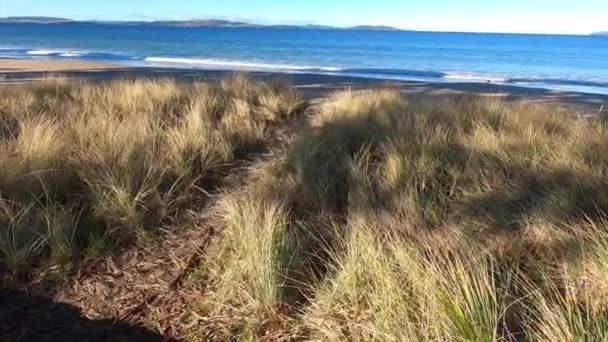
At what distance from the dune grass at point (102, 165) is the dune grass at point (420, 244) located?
2.08ft

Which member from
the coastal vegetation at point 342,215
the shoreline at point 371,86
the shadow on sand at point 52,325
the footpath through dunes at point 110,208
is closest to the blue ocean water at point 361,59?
the shoreline at point 371,86

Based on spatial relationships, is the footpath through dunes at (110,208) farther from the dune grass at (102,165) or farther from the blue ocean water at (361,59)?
the blue ocean water at (361,59)

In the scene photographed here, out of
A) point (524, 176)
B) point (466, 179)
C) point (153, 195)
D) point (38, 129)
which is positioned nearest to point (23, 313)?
point (153, 195)

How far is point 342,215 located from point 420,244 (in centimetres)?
104

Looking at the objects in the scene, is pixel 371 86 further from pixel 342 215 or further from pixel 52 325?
pixel 52 325

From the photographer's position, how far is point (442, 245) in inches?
134

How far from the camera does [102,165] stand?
16.7 feet

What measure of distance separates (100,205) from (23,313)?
4.01 ft

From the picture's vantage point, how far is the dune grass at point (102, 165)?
13.2 feet

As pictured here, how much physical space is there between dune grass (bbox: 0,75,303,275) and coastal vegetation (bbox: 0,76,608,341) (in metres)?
0.02

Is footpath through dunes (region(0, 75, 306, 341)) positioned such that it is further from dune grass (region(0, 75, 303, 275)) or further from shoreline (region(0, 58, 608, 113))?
shoreline (region(0, 58, 608, 113))

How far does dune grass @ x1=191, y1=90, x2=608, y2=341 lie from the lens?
271 cm

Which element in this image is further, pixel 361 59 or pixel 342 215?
pixel 361 59

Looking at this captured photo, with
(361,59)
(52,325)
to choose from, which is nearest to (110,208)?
(52,325)
